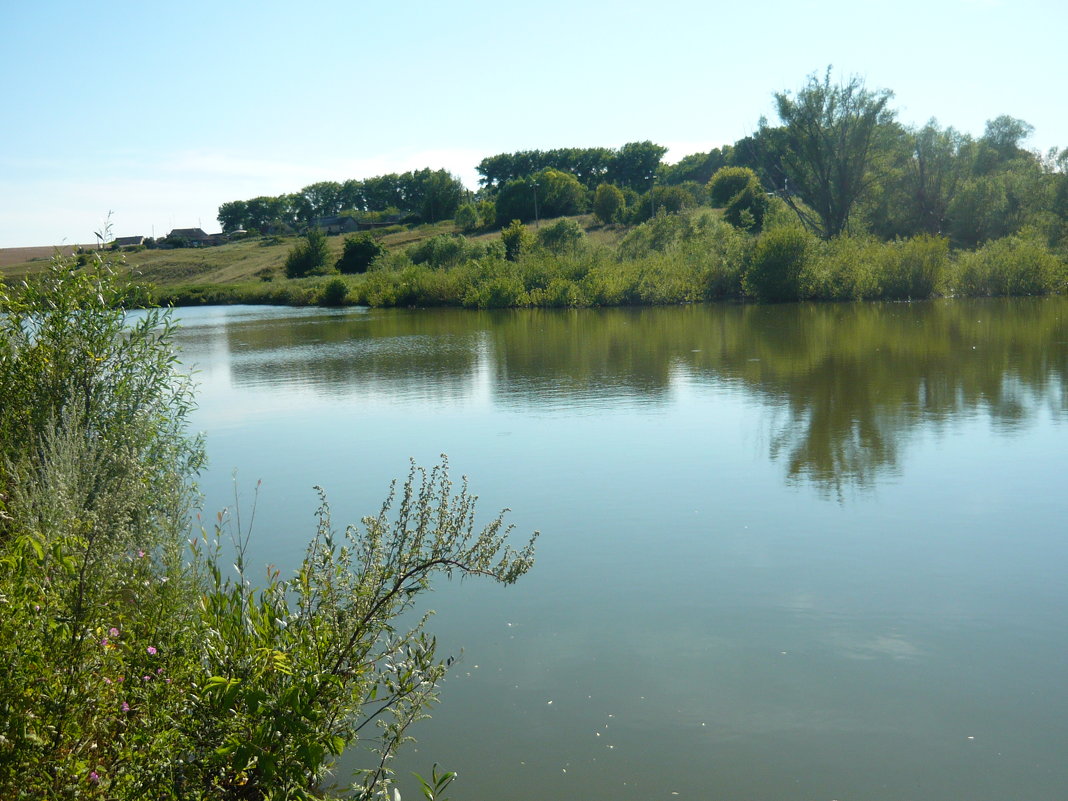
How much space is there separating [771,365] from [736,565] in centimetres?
1287

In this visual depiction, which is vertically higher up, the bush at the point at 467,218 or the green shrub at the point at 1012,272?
the bush at the point at 467,218

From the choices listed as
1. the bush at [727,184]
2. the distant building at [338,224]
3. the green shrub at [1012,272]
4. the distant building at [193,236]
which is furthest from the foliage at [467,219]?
the green shrub at [1012,272]

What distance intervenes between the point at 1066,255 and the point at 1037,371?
96.0 feet

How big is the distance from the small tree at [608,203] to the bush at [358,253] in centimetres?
2011

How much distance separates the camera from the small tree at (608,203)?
80938 mm

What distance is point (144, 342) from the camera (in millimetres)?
7848

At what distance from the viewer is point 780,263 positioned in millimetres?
40531

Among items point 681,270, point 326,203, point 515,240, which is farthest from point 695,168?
point 681,270

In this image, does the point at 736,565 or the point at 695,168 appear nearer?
the point at 736,565

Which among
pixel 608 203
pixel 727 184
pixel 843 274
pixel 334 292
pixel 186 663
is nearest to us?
pixel 186 663

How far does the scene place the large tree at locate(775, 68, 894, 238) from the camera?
1743 inches

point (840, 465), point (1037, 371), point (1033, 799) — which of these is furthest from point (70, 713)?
point (1037, 371)

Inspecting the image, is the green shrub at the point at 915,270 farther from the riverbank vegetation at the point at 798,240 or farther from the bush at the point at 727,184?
the bush at the point at 727,184

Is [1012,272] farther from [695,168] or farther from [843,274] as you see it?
[695,168]
